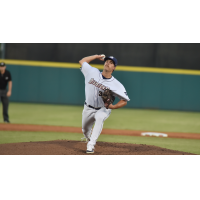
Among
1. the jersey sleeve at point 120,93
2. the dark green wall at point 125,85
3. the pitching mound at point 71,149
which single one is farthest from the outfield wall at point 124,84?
the jersey sleeve at point 120,93

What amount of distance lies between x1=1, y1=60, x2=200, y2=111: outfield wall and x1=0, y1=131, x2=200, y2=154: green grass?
409 inches

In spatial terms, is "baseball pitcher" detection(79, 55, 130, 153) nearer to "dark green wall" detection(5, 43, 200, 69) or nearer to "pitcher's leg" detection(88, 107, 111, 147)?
"pitcher's leg" detection(88, 107, 111, 147)

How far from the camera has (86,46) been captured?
730 inches

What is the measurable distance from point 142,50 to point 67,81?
505 cm

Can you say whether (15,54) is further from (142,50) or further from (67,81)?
(142,50)

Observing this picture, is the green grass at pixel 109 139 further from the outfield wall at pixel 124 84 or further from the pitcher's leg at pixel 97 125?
the outfield wall at pixel 124 84

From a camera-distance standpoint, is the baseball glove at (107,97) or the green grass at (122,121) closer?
the baseball glove at (107,97)

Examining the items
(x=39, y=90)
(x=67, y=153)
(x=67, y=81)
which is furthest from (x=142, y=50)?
(x=67, y=153)

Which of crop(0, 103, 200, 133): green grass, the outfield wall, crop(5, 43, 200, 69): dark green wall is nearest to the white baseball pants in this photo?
crop(0, 103, 200, 133): green grass

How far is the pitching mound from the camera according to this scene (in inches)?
209

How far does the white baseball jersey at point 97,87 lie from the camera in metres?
5.37

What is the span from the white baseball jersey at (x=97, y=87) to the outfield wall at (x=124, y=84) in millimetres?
12529

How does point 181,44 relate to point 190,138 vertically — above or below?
above

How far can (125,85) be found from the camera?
1816 cm
